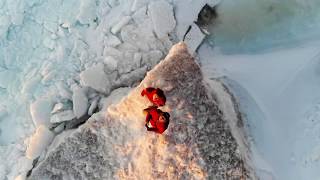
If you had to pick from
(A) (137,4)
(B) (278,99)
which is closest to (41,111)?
(A) (137,4)

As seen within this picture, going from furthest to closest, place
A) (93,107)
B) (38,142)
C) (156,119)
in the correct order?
(93,107) → (38,142) → (156,119)

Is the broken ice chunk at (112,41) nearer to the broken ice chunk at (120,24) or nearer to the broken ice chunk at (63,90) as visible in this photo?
the broken ice chunk at (120,24)

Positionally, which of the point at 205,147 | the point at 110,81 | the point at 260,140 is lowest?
the point at 260,140

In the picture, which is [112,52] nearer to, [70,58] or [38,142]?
[70,58]

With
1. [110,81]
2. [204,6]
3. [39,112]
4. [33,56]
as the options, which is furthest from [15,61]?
[204,6]

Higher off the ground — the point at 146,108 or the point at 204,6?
the point at 204,6

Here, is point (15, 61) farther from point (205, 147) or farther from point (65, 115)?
point (205, 147)

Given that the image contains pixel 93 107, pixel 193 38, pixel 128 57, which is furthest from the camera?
pixel 193 38
